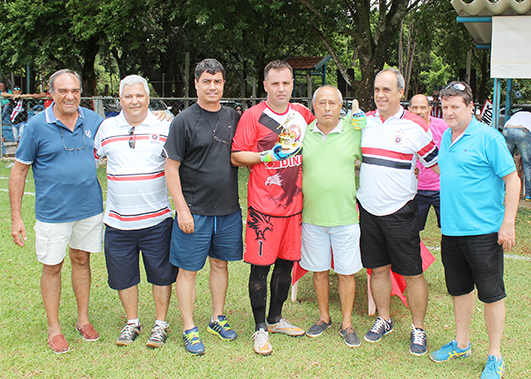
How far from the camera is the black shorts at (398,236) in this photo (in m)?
3.63

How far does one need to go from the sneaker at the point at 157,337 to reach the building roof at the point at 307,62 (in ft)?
55.7

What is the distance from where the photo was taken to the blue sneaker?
3238 millimetres

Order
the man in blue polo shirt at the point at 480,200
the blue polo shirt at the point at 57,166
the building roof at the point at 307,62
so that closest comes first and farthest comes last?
1. the man in blue polo shirt at the point at 480,200
2. the blue polo shirt at the point at 57,166
3. the building roof at the point at 307,62

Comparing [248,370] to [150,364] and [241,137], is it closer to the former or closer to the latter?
[150,364]

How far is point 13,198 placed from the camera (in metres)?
3.56

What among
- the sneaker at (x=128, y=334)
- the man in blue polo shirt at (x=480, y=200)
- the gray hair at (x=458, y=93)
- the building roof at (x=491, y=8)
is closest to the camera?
the man in blue polo shirt at (x=480, y=200)

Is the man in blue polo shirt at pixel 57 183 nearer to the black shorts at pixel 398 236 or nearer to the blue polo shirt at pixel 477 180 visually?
the black shorts at pixel 398 236

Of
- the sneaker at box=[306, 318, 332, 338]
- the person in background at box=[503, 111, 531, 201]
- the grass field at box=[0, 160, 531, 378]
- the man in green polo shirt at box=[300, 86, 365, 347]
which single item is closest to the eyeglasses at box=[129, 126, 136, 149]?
the man in green polo shirt at box=[300, 86, 365, 347]

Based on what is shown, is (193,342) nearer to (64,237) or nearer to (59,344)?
(59,344)

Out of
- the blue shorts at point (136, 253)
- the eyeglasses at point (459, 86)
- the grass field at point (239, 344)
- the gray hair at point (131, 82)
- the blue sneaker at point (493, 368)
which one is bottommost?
the grass field at point (239, 344)

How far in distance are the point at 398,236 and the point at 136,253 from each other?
2.07 metres

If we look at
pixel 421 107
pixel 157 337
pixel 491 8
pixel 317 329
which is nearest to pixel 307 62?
pixel 491 8

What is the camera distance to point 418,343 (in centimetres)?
369

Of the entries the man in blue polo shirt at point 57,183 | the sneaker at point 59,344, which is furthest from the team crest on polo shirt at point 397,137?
the sneaker at point 59,344
